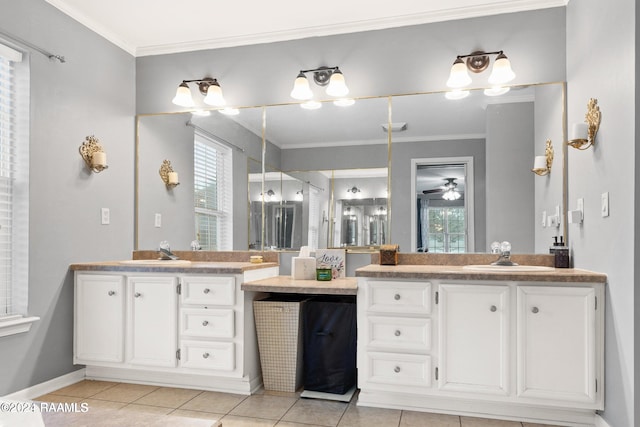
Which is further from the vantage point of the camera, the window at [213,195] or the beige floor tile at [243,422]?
the window at [213,195]

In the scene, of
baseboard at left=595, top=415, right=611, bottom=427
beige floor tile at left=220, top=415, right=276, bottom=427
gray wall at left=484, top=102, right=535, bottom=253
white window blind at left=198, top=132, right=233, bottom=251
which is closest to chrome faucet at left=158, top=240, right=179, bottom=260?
white window blind at left=198, top=132, right=233, bottom=251

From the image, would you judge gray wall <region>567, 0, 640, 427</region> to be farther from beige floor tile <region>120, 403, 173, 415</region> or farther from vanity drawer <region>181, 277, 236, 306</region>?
beige floor tile <region>120, 403, 173, 415</region>

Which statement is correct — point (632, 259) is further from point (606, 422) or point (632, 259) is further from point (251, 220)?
point (251, 220)

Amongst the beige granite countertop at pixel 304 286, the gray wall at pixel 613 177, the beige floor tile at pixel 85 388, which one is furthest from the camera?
the beige floor tile at pixel 85 388

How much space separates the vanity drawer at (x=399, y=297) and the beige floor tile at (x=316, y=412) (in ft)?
1.95

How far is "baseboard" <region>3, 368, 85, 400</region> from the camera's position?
8.95 feet

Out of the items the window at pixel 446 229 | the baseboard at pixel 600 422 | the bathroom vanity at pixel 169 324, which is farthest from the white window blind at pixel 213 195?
the baseboard at pixel 600 422

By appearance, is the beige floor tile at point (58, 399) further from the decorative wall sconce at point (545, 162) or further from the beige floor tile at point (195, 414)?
the decorative wall sconce at point (545, 162)

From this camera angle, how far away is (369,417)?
8.30 feet

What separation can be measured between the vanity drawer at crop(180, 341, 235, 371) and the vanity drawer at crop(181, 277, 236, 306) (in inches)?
10.0

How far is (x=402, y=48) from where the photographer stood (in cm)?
324

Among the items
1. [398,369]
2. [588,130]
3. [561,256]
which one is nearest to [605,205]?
[588,130]

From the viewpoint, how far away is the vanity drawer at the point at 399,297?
256 centimetres

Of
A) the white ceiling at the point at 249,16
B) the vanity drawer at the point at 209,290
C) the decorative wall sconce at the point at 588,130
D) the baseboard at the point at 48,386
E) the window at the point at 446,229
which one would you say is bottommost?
the baseboard at the point at 48,386
